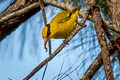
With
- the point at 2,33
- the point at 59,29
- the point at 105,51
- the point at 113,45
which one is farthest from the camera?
the point at 2,33

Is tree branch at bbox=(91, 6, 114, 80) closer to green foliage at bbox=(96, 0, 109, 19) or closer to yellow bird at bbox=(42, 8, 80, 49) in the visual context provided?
yellow bird at bbox=(42, 8, 80, 49)

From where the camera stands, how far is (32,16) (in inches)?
41.2

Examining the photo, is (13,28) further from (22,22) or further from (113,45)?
(113,45)

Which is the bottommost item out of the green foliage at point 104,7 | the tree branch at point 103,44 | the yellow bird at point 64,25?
the green foliage at point 104,7

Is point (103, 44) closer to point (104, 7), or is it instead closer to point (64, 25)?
point (64, 25)

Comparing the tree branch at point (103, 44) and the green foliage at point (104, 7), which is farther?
the green foliage at point (104, 7)

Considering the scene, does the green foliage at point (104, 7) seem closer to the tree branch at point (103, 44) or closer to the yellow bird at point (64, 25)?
the yellow bird at point (64, 25)

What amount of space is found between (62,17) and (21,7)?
24cm

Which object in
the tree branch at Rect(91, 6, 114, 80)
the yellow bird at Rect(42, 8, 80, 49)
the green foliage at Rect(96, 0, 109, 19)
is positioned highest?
the tree branch at Rect(91, 6, 114, 80)

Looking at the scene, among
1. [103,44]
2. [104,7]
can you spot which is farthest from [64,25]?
[103,44]

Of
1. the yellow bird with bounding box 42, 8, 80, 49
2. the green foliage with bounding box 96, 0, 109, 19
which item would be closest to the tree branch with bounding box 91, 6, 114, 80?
the yellow bird with bounding box 42, 8, 80, 49

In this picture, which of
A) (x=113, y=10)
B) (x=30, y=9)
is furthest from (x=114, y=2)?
(x=30, y=9)

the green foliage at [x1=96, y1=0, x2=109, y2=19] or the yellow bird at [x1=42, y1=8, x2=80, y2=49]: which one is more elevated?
the yellow bird at [x1=42, y1=8, x2=80, y2=49]

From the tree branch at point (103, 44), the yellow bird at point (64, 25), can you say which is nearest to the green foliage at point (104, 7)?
the yellow bird at point (64, 25)
